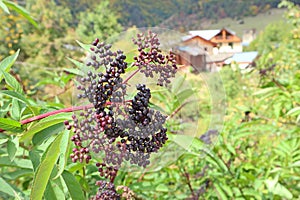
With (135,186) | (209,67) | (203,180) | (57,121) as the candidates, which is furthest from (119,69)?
(203,180)

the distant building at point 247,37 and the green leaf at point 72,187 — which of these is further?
the distant building at point 247,37

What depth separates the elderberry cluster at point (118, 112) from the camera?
61 cm

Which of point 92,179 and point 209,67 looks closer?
point 209,67

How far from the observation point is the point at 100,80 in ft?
1.98

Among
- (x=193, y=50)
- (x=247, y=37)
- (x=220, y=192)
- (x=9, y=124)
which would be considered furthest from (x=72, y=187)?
(x=247, y=37)

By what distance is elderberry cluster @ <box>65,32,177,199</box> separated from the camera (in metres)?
0.61

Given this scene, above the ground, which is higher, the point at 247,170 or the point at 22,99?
the point at 22,99

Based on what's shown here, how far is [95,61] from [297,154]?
1.46 metres

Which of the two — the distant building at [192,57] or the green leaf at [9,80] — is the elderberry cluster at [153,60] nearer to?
the distant building at [192,57]

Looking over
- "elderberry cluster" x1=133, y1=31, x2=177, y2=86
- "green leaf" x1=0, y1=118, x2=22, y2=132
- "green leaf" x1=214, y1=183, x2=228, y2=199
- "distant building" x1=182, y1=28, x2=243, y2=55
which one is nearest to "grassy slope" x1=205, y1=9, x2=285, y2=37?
"distant building" x1=182, y1=28, x2=243, y2=55

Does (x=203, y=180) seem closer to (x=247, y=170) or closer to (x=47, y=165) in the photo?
(x=247, y=170)

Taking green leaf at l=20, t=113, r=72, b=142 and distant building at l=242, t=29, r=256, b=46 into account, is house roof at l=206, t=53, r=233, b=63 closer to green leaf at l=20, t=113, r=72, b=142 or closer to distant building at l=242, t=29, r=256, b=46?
green leaf at l=20, t=113, r=72, b=142

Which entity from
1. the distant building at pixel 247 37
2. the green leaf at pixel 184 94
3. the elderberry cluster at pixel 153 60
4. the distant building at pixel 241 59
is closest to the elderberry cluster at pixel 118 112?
the elderberry cluster at pixel 153 60

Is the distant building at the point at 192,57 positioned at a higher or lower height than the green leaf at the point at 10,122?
higher
